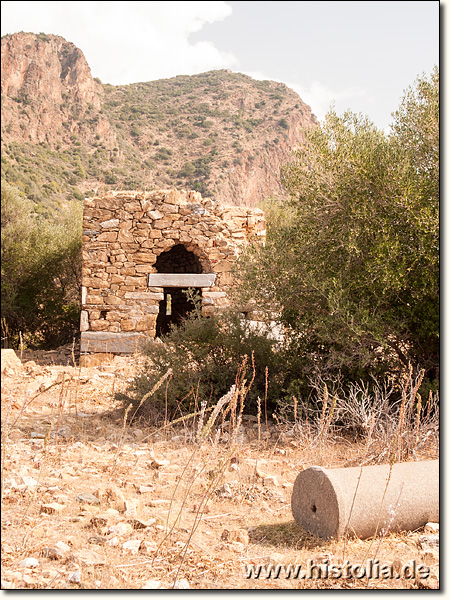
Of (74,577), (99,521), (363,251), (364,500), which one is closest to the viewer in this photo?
(74,577)

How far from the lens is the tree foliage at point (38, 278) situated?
14.7m

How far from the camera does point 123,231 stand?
12000mm

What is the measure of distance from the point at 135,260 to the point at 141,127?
96.9 feet

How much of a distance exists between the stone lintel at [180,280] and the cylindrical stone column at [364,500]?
8022mm

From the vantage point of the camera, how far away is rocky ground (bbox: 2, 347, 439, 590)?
352 cm

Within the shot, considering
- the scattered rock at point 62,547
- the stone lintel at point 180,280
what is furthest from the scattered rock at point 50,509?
the stone lintel at point 180,280

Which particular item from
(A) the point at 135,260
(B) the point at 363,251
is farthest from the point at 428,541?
(A) the point at 135,260

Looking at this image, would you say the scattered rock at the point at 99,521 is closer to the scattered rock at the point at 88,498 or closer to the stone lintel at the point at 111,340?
the scattered rock at the point at 88,498

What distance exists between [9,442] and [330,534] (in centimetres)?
353

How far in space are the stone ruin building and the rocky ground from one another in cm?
501

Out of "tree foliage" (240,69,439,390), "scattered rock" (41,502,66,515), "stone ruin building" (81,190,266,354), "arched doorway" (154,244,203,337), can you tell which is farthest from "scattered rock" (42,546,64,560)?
"arched doorway" (154,244,203,337)

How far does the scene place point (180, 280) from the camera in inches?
478

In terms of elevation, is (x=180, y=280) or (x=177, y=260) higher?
(x=177, y=260)

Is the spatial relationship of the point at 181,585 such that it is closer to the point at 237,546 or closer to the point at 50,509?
the point at 237,546
